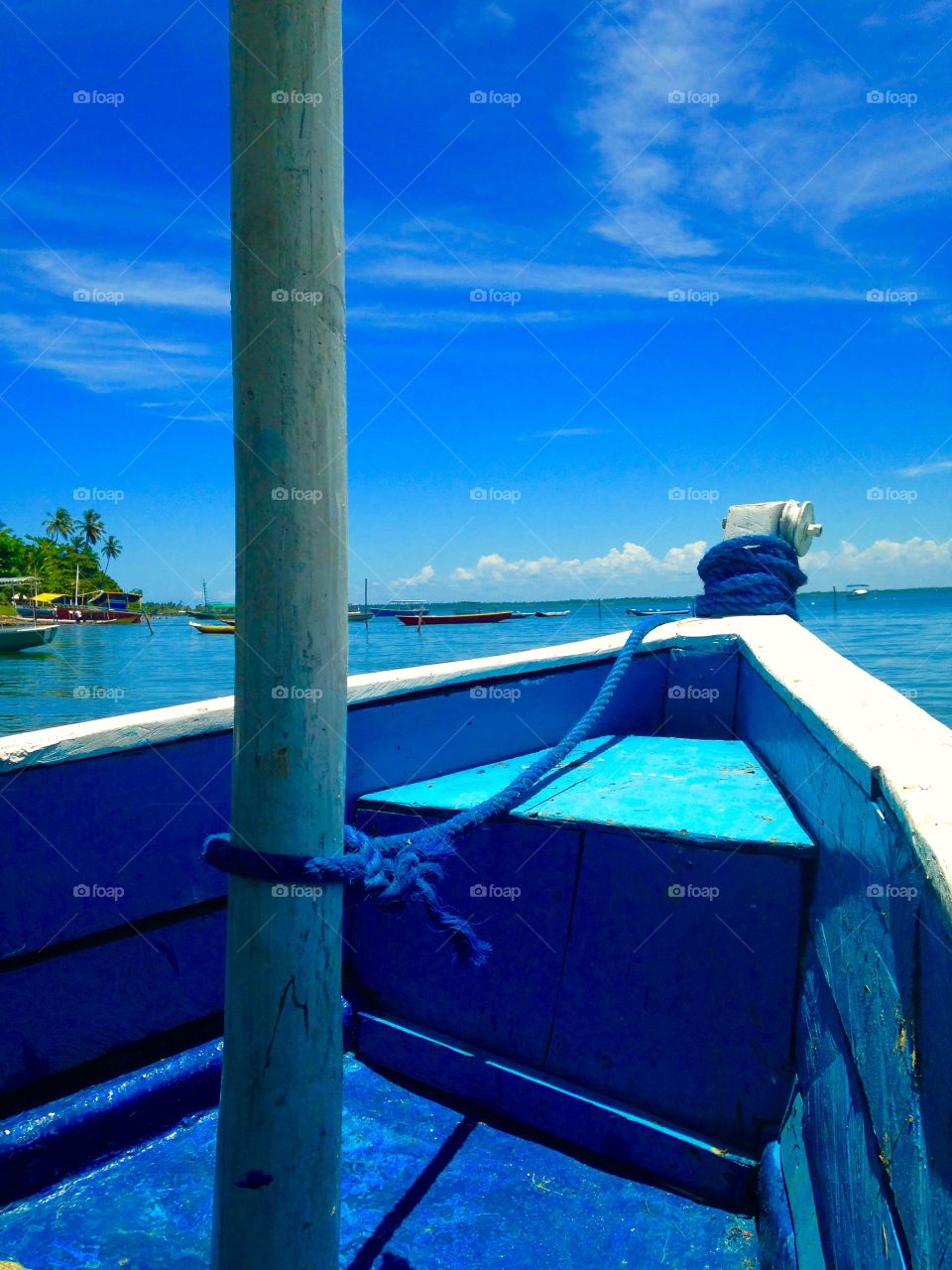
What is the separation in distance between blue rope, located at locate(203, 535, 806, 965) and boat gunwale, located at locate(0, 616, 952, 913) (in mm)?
191

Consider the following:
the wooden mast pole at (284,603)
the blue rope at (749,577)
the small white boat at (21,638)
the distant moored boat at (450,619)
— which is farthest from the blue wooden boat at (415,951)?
the distant moored boat at (450,619)

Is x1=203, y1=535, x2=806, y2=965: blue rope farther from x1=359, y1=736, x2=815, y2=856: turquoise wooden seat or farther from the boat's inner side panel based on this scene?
the boat's inner side panel

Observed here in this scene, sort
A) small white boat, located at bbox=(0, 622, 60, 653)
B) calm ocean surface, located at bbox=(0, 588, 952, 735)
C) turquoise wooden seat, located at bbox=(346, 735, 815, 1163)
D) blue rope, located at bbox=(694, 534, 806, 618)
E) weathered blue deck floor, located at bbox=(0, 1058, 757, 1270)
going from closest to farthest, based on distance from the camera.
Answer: weathered blue deck floor, located at bbox=(0, 1058, 757, 1270) → turquoise wooden seat, located at bbox=(346, 735, 815, 1163) → blue rope, located at bbox=(694, 534, 806, 618) → calm ocean surface, located at bbox=(0, 588, 952, 735) → small white boat, located at bbox=(0, 622, 60, 653)

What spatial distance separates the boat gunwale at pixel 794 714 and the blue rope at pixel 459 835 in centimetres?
19

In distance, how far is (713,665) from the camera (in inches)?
110

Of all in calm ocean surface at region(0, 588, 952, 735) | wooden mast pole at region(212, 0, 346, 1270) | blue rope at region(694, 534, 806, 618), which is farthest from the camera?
calm ocean surface at region(0, 588, 952, 735)

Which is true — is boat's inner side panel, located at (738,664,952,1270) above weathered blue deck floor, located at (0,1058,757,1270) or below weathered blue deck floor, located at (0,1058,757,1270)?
above

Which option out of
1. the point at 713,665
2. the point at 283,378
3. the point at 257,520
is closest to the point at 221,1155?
the point at 257,520

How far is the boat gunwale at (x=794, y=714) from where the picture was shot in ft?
2.96

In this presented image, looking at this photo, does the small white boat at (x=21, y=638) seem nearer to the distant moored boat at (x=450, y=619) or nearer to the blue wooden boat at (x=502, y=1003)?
the distant moored boat at (x=450, y=619)

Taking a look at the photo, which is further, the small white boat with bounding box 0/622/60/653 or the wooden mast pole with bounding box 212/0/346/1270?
the small white boat with bounding box 0/622/60/653

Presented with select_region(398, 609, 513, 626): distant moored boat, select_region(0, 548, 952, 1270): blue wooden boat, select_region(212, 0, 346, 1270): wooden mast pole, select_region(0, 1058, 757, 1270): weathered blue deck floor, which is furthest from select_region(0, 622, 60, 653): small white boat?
select_region(212, 0, 346, 1270): wooden mast pole

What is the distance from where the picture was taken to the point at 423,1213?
1550 millimetres

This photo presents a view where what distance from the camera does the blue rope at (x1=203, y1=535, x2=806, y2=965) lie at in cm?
91
